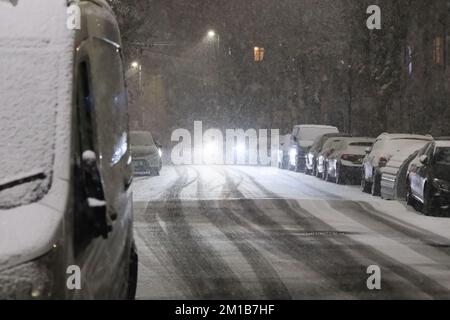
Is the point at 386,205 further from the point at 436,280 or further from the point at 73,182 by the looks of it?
the point at 73,182

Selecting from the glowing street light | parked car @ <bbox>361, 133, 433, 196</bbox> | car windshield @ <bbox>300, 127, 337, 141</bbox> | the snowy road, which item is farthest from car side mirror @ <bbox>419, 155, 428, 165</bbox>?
the glowing street light

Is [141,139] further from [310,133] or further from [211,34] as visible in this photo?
[211,34]

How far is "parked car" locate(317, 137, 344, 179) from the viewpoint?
28797 millimetres

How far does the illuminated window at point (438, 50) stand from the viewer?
43.6 metres

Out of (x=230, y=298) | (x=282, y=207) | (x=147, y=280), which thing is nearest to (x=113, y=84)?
(x=230, y=298)

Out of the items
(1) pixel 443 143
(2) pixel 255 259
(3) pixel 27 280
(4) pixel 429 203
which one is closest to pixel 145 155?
(1) pixel 443 143

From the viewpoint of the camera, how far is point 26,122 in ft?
13.9

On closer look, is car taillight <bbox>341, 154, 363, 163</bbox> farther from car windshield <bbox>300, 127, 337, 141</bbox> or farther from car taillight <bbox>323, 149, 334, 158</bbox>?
car windshield <bbox>300, 127, 337, 141</bbox>

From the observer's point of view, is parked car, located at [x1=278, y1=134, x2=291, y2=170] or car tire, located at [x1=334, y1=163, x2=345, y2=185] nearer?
car tire, located at [x1=334, y1=163, x2=345, y2=185]

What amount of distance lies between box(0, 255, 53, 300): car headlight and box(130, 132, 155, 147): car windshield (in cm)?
2804

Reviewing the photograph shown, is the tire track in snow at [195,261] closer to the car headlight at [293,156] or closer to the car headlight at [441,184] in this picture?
the car headlight at [441,184]

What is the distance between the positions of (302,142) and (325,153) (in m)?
6.59

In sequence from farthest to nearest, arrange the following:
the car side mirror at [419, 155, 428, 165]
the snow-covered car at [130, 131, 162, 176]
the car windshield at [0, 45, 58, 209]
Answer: the snow-covered car at [130, 131, 162, 176] → the car side mirror at [419, 155, 428, 165] → the car windshield at [0, 45, 58, 209]

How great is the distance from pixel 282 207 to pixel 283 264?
762 cm
